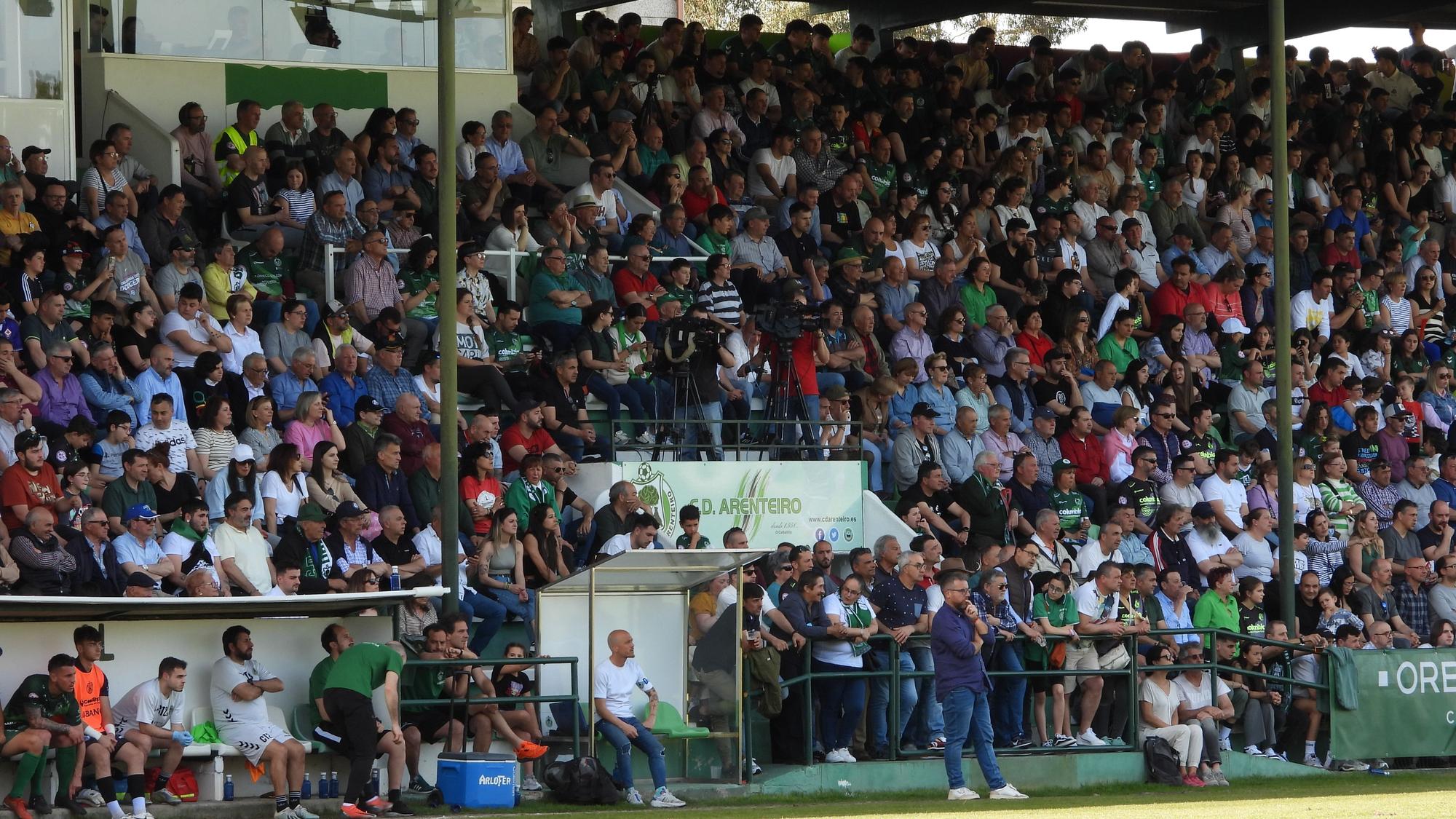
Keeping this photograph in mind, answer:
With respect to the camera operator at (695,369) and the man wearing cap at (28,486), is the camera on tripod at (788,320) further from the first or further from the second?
the man wearing cap at (28,486)

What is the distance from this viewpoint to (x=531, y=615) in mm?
15875

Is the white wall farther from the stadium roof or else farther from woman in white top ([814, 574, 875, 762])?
the stadium roof

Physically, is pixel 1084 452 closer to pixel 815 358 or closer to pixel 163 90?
pixel 815 358

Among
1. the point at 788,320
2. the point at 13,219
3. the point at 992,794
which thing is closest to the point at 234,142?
the point at 13,219

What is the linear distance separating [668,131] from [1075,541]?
21.7ft

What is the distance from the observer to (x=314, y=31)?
2114cm

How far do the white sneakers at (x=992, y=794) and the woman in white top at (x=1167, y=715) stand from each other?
178 centimetres

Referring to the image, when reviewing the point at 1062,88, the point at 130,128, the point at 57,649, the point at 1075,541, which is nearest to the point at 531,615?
the point at 57,649

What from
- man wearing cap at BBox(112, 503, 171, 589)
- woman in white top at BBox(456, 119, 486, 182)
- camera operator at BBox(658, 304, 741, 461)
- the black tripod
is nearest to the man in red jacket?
the black tripod

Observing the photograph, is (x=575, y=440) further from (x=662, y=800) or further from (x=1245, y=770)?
(x=1245, y=770)

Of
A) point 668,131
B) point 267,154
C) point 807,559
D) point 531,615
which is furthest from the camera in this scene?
point 668,131

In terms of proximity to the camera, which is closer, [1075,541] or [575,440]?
[575,440]

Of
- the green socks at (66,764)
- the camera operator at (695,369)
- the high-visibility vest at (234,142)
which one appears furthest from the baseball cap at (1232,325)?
the green socks at (66,764)

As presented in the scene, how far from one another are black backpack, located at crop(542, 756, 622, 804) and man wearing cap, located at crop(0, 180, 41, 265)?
622 cm
